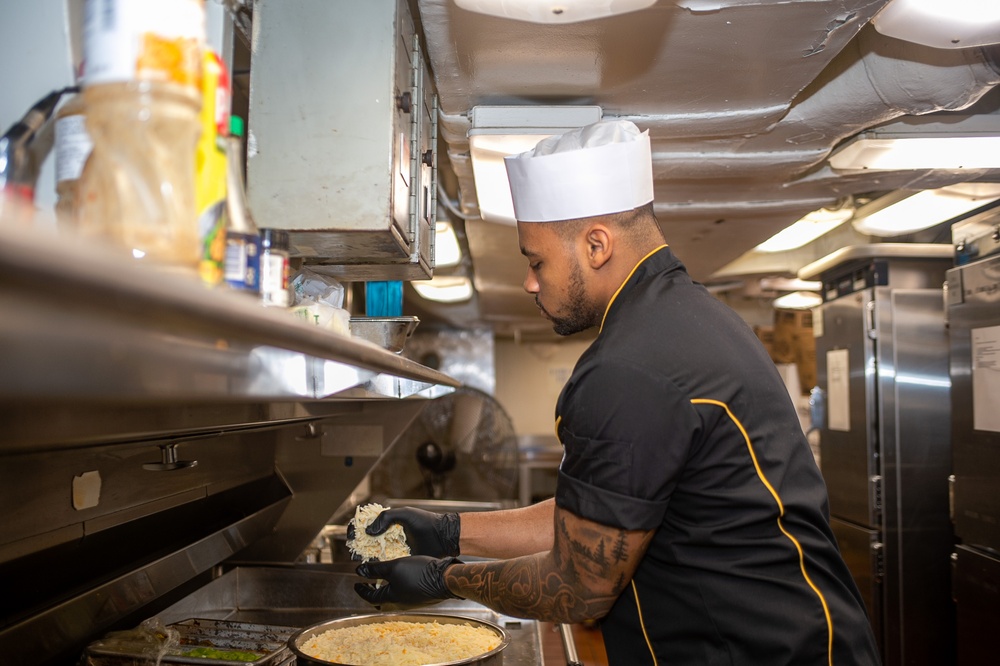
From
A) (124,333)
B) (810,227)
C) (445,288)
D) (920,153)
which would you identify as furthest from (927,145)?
(445,288)

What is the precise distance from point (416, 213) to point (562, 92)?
26.1 inches

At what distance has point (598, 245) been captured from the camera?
1819 mm

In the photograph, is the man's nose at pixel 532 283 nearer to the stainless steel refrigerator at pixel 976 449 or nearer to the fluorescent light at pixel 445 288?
the stainless steel refrigerator at pixel 976 449

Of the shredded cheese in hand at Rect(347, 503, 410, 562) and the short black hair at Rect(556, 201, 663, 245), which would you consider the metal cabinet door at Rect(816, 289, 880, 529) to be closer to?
the short black hair at Rect(556, 201, 663, 245)

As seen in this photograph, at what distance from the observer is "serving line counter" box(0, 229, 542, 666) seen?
0.54 m

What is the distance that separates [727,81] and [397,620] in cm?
186

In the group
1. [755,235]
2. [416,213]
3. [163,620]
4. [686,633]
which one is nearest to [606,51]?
[416,213]

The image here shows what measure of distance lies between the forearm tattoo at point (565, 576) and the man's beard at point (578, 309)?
19.1 inches

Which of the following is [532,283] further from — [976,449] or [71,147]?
[976,449]

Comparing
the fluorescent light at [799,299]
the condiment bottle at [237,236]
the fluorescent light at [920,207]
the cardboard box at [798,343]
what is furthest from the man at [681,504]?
the cardboard box at [798,343]

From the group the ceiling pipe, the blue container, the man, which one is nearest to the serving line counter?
the blue container

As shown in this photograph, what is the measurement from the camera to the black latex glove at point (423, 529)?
7.11 feet

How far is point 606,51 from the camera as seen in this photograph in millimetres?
2115

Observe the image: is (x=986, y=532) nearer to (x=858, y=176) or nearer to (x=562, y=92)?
(x=858, y=176)
